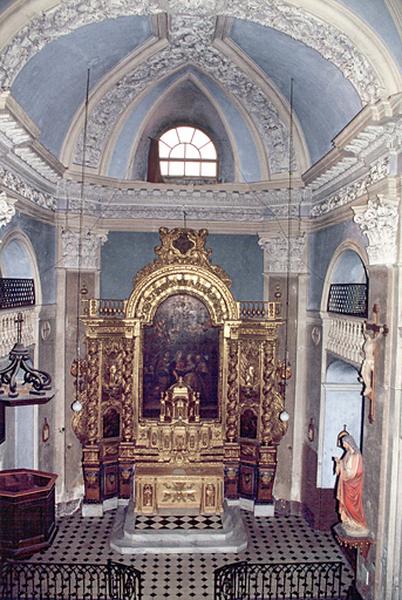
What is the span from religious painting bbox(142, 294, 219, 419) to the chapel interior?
0.04 metres

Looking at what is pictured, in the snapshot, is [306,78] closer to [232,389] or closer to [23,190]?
[23,190]

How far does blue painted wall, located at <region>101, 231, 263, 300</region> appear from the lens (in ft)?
43.5

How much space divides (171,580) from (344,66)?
28.6 feet

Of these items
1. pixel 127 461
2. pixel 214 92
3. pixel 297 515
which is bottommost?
pixel 297 515

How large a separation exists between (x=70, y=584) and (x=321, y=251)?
7.72 m

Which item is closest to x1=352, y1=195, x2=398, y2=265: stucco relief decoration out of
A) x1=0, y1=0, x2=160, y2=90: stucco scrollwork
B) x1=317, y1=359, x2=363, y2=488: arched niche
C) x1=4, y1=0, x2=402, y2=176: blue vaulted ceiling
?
x1=4, y1=0, x2=402, y2=176: blue vaulted ceiling

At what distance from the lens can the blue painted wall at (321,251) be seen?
33.3ft

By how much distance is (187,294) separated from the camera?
39.7 ft

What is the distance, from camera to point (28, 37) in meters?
7.86

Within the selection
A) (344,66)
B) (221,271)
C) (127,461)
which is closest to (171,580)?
(127,461)

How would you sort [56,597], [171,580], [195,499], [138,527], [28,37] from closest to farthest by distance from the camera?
[28,37] → [56,597] → [171,580] → [138,527] → [195,499]

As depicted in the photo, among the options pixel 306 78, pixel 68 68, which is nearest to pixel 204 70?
pixel 306 78

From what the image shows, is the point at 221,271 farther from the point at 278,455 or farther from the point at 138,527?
the point at 138,527

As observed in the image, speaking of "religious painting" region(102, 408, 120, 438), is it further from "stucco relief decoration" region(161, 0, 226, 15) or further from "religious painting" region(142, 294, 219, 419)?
"stucco relief decoration" region(161, 0, 226, 15)
